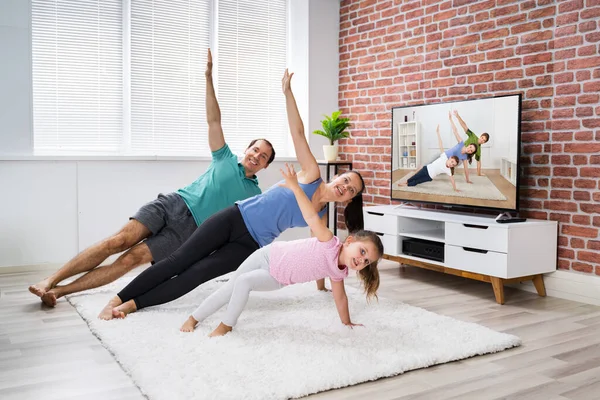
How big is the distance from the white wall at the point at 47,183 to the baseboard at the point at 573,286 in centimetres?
293

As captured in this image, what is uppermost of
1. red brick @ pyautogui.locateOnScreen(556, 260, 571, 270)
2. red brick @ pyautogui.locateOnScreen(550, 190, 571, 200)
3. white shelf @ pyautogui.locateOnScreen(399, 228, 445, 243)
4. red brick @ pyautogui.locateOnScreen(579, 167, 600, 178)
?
red brick @ pyautogui.locateOnScreen(579, 167, 600, 178)

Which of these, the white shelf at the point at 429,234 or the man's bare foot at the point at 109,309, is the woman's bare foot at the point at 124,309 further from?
the white shelf at the point at 429,234

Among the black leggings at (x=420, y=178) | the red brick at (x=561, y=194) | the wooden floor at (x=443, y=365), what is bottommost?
the wooden floor at (x=443, y=365)

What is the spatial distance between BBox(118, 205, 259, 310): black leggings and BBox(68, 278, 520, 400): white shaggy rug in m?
0.13

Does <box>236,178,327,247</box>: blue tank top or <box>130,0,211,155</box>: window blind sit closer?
<box>236,178,327,247</box>: blue tank top

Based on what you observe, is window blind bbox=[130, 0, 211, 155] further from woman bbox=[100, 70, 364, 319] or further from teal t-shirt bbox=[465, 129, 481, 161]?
teal t-shirt bbox=[465, 129, 481, 161]

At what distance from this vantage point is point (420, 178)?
448 centimetres

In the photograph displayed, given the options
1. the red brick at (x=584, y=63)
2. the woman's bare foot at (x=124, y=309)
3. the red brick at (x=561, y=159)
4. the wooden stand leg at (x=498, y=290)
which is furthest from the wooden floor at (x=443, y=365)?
the red brick at (x=584, y=63)

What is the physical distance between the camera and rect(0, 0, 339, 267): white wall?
4320 mm

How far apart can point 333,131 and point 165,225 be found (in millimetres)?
2190

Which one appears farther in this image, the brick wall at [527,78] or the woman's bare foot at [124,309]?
the brick wall at [527,78]

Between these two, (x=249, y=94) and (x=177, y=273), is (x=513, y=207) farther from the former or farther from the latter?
(x=249, y=94)

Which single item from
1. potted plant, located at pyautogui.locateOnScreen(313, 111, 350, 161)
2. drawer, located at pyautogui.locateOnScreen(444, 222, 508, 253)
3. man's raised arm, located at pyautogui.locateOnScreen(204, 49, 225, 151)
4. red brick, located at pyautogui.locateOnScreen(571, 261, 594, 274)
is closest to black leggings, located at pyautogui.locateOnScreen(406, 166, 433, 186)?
drawer, located at pyautogui.locateOnScreen(444, 222, 508, 253)

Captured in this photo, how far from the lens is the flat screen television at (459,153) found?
12.3 feet
